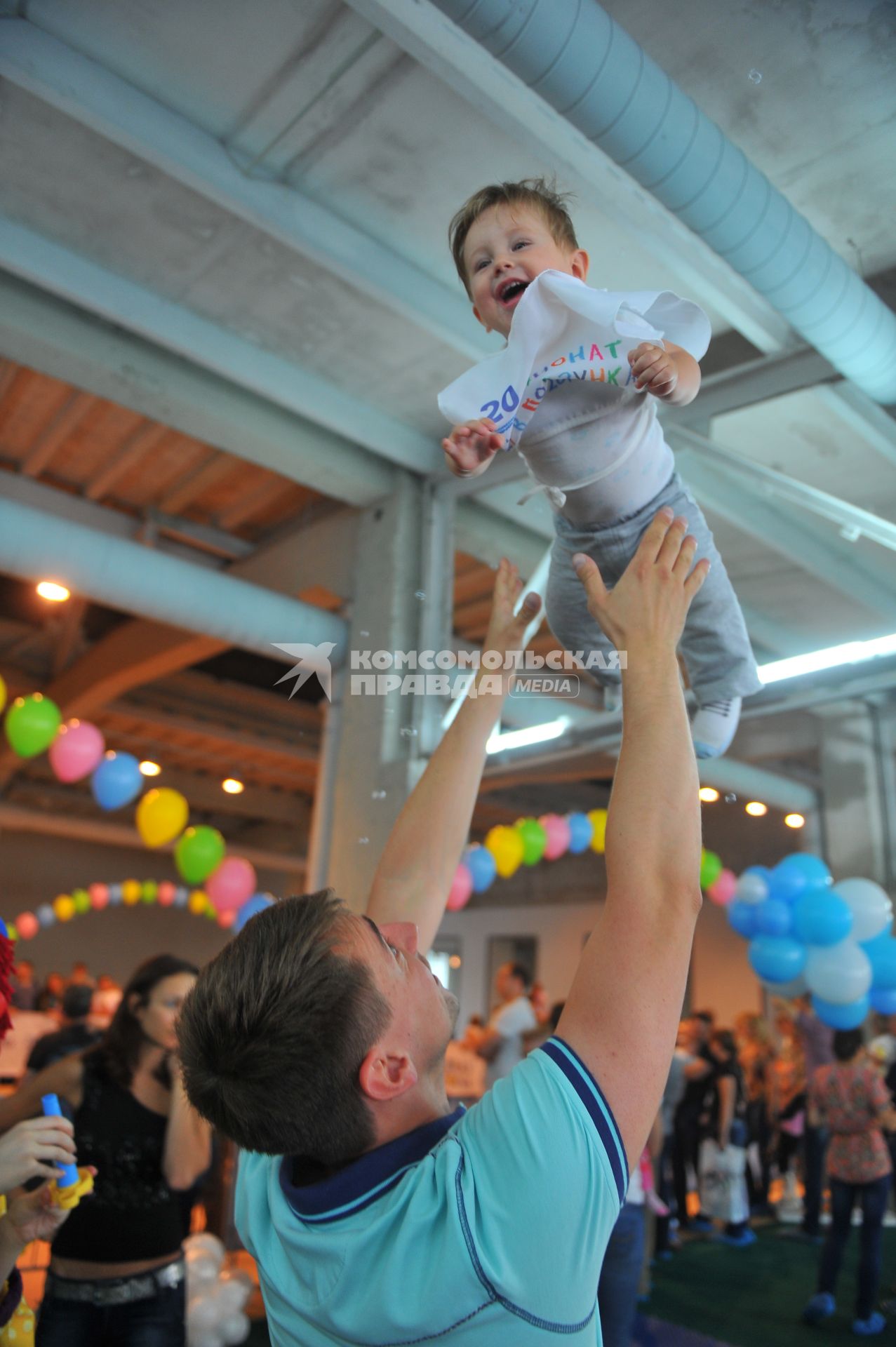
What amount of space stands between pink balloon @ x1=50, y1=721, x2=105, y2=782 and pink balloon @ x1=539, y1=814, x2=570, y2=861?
2553 mm

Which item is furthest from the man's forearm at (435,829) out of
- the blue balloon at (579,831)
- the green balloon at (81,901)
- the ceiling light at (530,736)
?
the green balloon at (81,901)

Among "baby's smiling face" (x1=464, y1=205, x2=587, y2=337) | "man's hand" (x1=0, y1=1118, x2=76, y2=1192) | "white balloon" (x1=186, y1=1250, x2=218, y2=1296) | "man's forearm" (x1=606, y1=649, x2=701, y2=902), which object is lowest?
"white balloon" (x1=186, y1=1250, x2=218, y2=1296)

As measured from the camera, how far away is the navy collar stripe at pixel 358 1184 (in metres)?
0.76

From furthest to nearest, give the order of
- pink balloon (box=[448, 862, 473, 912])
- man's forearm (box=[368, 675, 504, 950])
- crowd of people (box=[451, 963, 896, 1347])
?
pink balloon (box=[448, 862, 473, 912]) → crowd of people (box=[451, 963, 896, 1347]) → man's forearm (box=[368, 675, 504, 950])

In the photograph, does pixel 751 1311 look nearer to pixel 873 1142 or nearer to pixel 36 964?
pixel 873 1142

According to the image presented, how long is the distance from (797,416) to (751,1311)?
3.55m

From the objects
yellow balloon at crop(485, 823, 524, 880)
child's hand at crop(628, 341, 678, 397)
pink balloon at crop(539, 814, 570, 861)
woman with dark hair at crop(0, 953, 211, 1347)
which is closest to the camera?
child's hand at crop(628, 341, 678, 397)

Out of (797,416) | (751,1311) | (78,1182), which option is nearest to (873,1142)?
(751,1311)

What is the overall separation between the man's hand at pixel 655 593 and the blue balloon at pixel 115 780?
3917 mm

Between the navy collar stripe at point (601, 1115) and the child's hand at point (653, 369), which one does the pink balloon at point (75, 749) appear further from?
the navy collar stripe at point (601, 1115)

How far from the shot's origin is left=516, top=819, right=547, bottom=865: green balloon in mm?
5246

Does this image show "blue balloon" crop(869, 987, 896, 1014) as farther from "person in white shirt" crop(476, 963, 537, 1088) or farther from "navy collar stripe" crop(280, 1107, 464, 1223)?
"navy collar stripe" crop(280, 1107, 464, 1223)

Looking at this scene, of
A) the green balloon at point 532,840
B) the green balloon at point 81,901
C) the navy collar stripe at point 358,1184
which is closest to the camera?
the navy collar stripe at point 358,1184

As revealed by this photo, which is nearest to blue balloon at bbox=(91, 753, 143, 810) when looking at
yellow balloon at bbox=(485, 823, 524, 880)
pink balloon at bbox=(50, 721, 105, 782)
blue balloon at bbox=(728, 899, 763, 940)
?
pink balloon at bbox=(50, 721, 105, 782)
